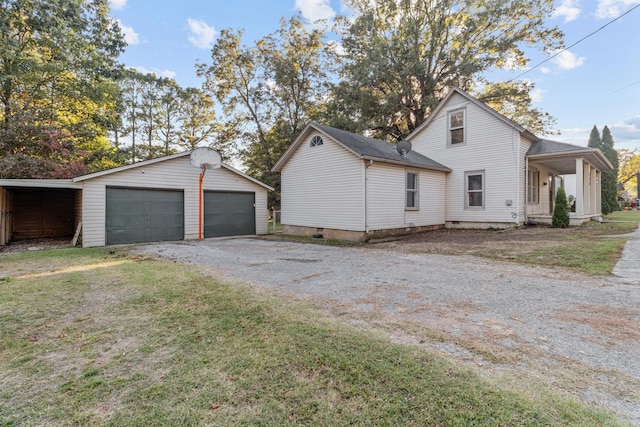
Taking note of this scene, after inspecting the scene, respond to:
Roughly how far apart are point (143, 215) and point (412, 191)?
407 inches

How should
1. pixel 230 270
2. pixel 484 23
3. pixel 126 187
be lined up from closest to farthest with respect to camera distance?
pixel 230 270, pixel 126 187, pixel 484 23

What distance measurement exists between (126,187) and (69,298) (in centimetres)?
735

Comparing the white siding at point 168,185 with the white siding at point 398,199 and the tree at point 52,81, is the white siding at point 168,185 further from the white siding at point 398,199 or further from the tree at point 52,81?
the white siding at point 398,199

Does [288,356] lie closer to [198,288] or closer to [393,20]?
[198,288]

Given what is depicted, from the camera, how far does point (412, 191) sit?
12.0 m

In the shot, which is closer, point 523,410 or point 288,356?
point 523,410

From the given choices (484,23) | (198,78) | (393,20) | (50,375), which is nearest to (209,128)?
(198,78)

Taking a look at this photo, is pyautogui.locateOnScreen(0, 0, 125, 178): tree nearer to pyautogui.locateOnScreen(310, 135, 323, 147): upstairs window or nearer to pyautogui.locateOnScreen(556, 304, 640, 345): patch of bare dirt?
pyautogui.locateOnScreen(310, 135, 323, 147): upstairs window

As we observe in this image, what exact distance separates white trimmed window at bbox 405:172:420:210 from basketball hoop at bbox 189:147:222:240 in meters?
7.67

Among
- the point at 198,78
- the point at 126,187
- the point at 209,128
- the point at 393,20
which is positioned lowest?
the point at 126,187

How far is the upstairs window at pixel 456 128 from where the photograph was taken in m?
12.9

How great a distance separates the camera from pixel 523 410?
178 centimetres

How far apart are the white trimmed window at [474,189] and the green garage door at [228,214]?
9.52 metres

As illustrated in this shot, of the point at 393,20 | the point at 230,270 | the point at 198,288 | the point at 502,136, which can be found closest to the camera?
the point at 198,288
